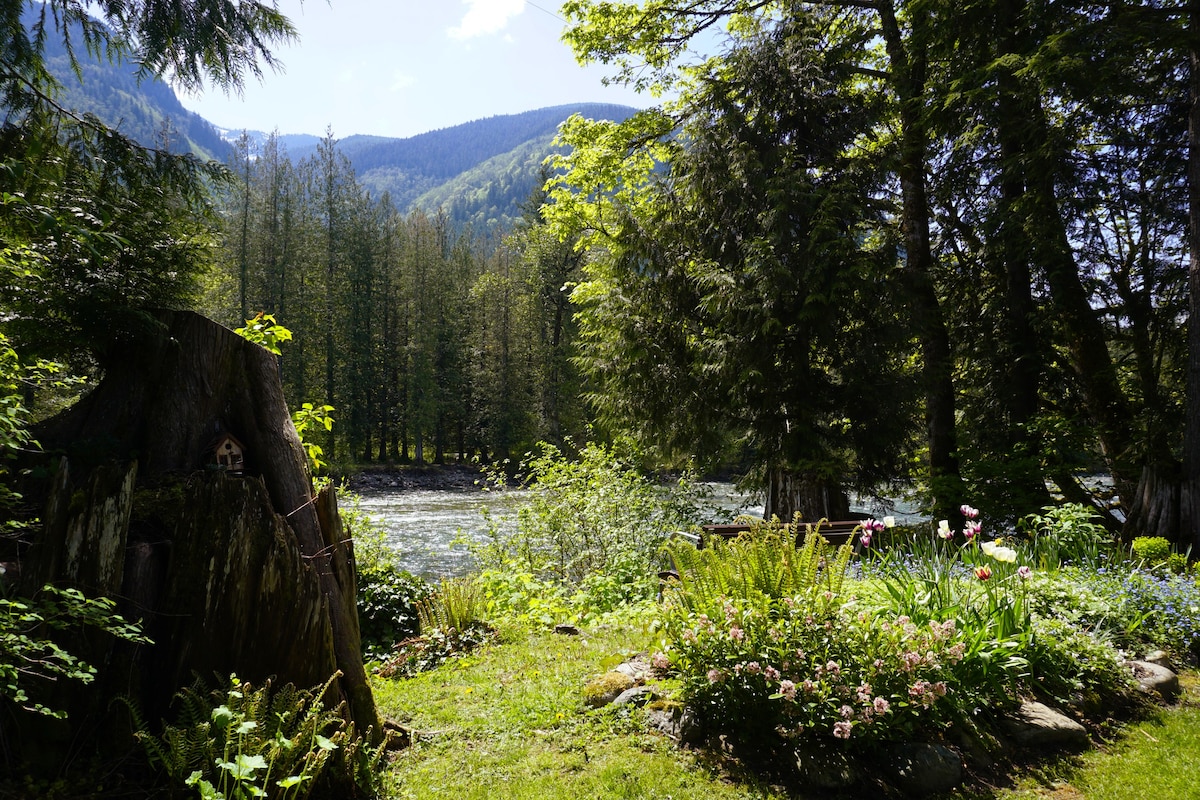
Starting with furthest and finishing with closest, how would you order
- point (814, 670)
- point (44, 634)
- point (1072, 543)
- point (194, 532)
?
1. point (1072, 543)
2. point (814, 670)
3. point (194, 532)
4. point (44, 634)

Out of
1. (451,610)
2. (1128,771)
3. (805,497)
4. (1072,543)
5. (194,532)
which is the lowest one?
(1128,771)

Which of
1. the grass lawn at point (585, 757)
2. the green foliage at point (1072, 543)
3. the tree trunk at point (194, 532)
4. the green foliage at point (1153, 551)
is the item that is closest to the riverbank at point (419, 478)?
the green foliage at point (1072, 543)

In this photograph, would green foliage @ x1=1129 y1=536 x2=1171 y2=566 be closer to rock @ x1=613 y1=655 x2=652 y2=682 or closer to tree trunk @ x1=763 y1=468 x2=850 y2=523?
tree trunk @ x1=763 y1=468 x2=850 y2=523

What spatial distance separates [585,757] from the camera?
3309mm

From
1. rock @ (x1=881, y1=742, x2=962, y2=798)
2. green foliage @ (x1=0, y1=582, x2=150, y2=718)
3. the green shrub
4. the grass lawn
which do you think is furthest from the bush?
the green shrub

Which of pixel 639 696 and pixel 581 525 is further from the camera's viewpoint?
pixel 581 525

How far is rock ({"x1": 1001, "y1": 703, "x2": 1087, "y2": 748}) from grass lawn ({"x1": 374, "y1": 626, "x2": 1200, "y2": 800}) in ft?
0.34

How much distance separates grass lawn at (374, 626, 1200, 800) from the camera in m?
3.05

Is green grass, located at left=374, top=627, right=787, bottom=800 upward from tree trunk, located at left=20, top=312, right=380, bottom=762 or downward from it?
downward

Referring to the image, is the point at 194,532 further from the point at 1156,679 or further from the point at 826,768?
the point at 1156,679

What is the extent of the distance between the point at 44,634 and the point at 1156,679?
5927 millimetres

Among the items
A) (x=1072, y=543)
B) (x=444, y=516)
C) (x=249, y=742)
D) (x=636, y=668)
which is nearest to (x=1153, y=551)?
(x=1072, y=543)

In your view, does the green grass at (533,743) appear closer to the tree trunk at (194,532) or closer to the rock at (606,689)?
the rock at (606,689)

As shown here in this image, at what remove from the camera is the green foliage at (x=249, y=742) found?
249cm
